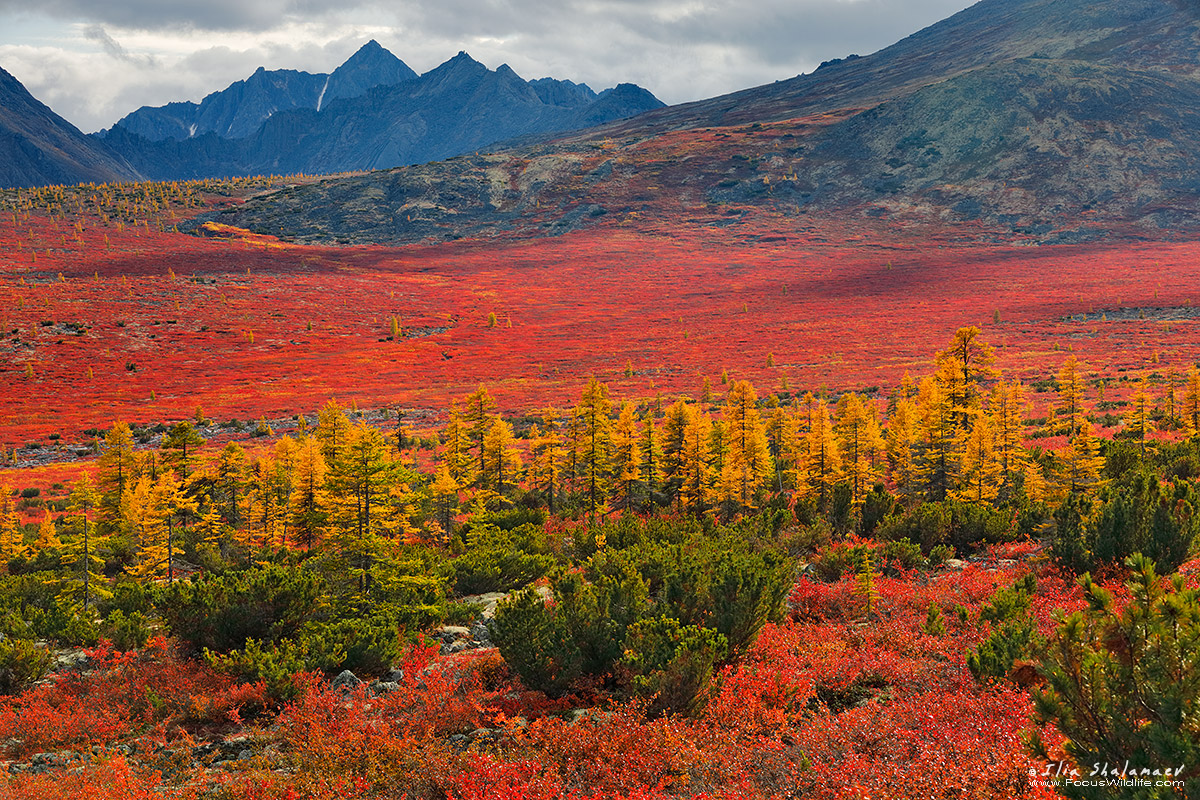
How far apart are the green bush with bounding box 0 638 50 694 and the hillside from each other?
118 metres

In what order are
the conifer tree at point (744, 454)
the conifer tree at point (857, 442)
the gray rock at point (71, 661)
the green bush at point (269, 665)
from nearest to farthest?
the green bush at point (269, 665)
the gray rock at point (71, 661)
the conifer tree at point (857, 442)
the conifer tree at point (744, 454)

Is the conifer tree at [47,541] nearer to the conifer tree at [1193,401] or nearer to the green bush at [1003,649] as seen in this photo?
the green bush at [1003,649]

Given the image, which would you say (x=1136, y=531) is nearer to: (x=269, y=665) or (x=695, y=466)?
(x=269, y=665)

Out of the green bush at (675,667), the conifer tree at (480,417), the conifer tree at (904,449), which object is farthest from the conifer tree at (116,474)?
the conifer tree at (904,449)

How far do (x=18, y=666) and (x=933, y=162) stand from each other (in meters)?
144

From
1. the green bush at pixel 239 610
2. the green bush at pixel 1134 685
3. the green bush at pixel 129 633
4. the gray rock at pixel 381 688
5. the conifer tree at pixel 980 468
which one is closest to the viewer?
the green bush at pixel 1134 685

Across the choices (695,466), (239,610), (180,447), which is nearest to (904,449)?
(695,466)

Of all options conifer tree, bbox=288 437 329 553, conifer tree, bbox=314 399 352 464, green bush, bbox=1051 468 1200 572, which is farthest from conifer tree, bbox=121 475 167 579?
green bush, bbox=1051 468 1200 572

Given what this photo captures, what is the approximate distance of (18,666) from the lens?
7598 mm

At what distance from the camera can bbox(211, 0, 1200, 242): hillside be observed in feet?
345

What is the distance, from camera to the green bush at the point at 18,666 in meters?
7.49

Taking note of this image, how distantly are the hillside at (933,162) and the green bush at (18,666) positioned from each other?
117984 millimetres

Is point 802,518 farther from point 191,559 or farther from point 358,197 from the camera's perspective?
point 358,197

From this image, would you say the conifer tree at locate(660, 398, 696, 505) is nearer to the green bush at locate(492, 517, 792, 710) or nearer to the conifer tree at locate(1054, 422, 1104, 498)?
the conifer tree at locate(1054, 422, 1104, 498)
